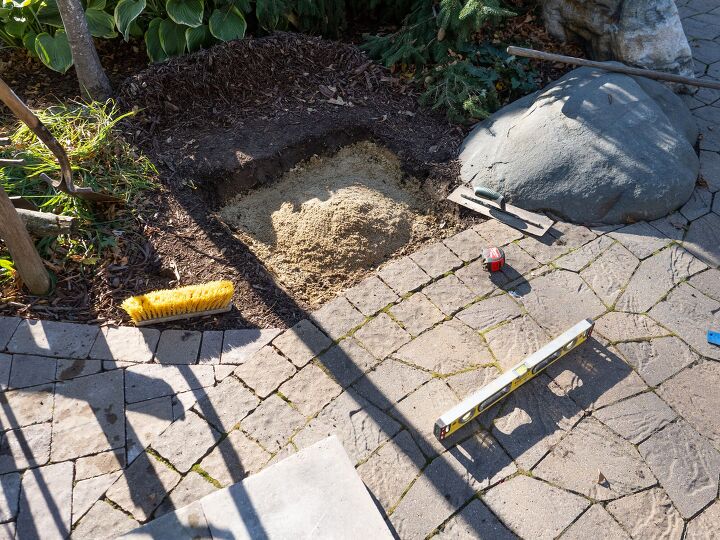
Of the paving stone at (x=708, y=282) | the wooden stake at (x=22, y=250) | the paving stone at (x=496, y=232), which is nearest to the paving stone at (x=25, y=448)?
the wooden stake at (x=22, y=250)

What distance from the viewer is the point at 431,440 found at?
2.98 metres

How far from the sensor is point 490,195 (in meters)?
4.25

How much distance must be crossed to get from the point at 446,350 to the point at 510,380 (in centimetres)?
47

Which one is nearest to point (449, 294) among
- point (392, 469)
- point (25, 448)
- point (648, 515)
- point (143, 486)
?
point (392, 469)

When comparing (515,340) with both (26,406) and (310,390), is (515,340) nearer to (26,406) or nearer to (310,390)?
(310,390)

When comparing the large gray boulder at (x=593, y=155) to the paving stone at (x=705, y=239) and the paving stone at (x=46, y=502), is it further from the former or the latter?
the paving stone at (x=46, y=502)

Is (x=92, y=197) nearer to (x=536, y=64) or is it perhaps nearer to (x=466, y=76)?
(x=466, y=76)

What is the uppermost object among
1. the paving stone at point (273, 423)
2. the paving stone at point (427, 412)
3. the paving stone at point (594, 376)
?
the paving stone at point (273, 423)

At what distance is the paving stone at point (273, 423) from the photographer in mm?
2969

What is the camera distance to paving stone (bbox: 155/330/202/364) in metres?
3.30

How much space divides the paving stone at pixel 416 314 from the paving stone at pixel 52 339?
6.08 ft

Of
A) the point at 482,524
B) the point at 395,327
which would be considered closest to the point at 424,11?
the point at 395,327

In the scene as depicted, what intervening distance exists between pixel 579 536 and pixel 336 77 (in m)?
4.24

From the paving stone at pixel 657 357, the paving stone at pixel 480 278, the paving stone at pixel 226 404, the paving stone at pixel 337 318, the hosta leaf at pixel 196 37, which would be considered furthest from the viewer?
the hosta leaf at pixel 196 37
